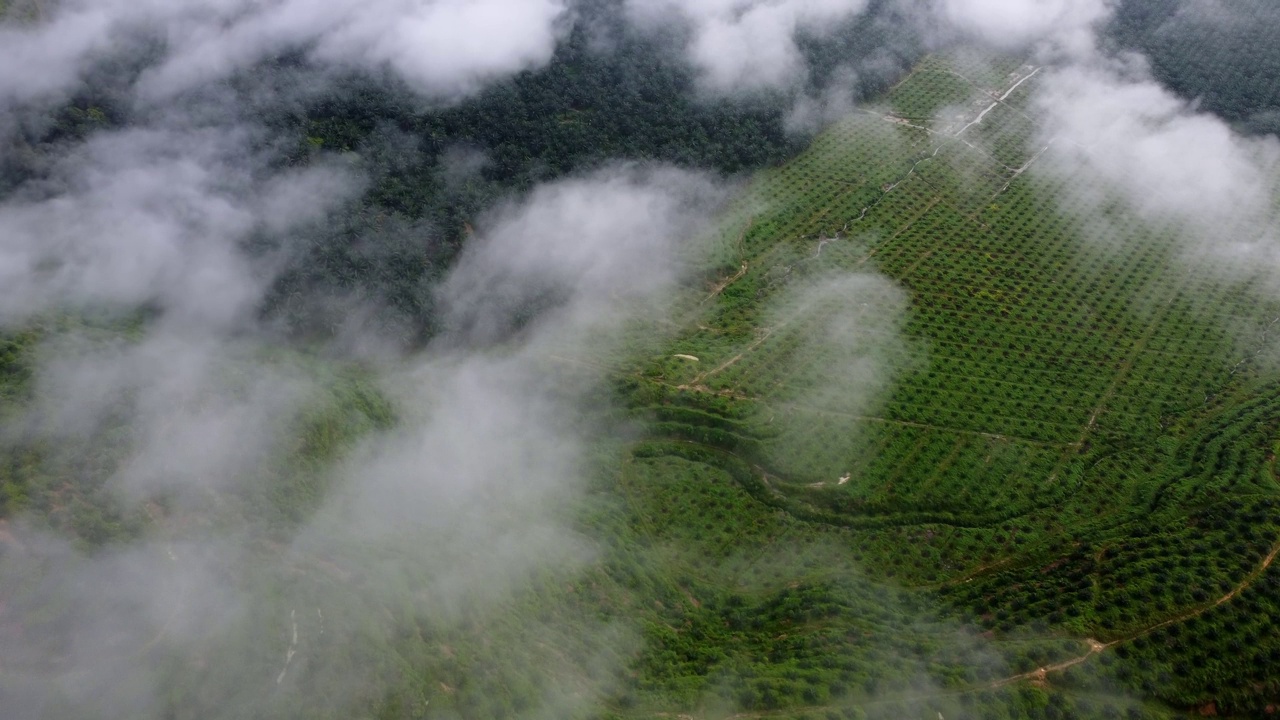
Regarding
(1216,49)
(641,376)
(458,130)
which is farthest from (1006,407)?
(1216,49)

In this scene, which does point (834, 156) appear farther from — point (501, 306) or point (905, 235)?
point (501, 306)

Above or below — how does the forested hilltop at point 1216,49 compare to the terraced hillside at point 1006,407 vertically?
above

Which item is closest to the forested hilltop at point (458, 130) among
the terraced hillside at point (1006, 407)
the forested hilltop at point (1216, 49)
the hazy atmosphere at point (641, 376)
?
the hazy atmosphere at point (641, 376)

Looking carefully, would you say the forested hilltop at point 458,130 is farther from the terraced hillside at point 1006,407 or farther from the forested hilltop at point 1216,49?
Result: the forested hilltop at point 1216,49

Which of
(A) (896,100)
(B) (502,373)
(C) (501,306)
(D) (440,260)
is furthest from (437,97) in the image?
(A) (896,100)

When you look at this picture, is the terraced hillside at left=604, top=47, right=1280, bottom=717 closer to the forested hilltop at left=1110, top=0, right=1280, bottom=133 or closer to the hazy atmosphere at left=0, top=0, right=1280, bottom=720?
the hazy atmosphere at left=0, top=0, right=1280, bottom=720

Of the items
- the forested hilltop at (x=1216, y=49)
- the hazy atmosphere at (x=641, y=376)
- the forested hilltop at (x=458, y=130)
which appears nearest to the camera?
the hazy atmosphere at (x=641, y=376)

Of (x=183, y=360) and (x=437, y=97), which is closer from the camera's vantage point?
(x=183, y=360)

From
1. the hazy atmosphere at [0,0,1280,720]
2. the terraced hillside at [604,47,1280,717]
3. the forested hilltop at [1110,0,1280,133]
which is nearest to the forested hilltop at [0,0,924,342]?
the hazy atmosphere at [0,0,1280,720]
